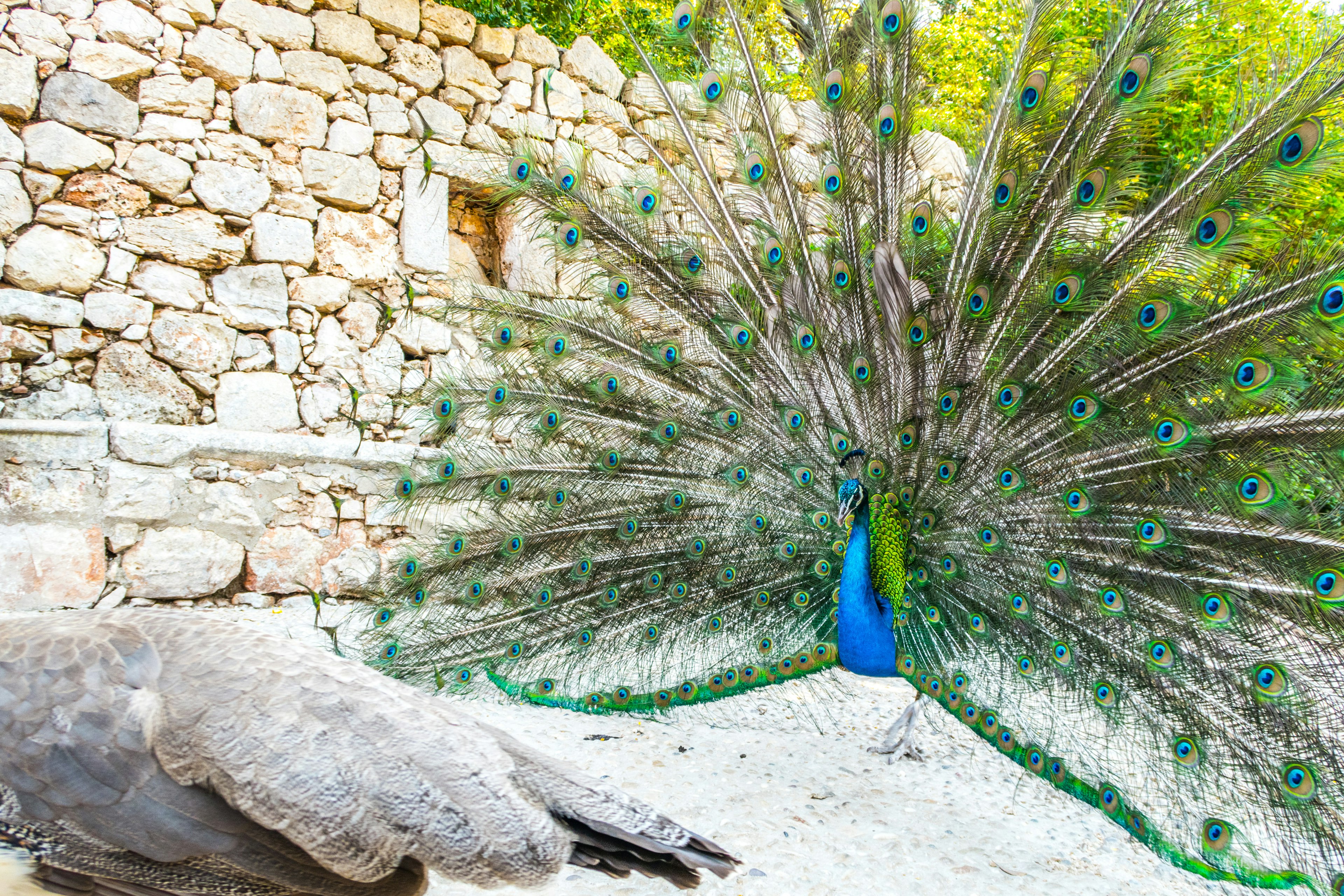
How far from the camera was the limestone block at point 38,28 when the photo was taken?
3631 millimetres

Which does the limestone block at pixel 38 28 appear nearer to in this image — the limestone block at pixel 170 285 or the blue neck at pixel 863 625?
the limestone block at pixel 170 285

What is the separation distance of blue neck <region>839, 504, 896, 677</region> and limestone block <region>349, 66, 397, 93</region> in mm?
3924

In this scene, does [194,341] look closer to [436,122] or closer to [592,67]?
[436,122]

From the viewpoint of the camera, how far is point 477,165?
482 centimetres

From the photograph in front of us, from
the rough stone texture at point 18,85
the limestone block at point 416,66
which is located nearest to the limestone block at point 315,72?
the limestone block at point 416,66

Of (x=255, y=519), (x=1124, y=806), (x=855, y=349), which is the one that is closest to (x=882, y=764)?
(x=1124, y=806)

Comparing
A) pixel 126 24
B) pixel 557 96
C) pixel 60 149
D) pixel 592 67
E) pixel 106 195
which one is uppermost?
pixel 592 67

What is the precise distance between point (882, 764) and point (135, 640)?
8.37ft

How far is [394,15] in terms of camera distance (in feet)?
15.3

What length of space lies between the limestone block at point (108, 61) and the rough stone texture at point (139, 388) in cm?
134

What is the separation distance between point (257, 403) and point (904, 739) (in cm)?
371

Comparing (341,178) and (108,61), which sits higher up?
(108,61)

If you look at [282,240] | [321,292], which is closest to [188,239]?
[282,240]

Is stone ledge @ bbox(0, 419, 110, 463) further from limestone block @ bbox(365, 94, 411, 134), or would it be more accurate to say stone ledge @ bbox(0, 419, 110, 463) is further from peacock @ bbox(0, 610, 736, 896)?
peacock @ bbox(0, 610, 736, 896)
